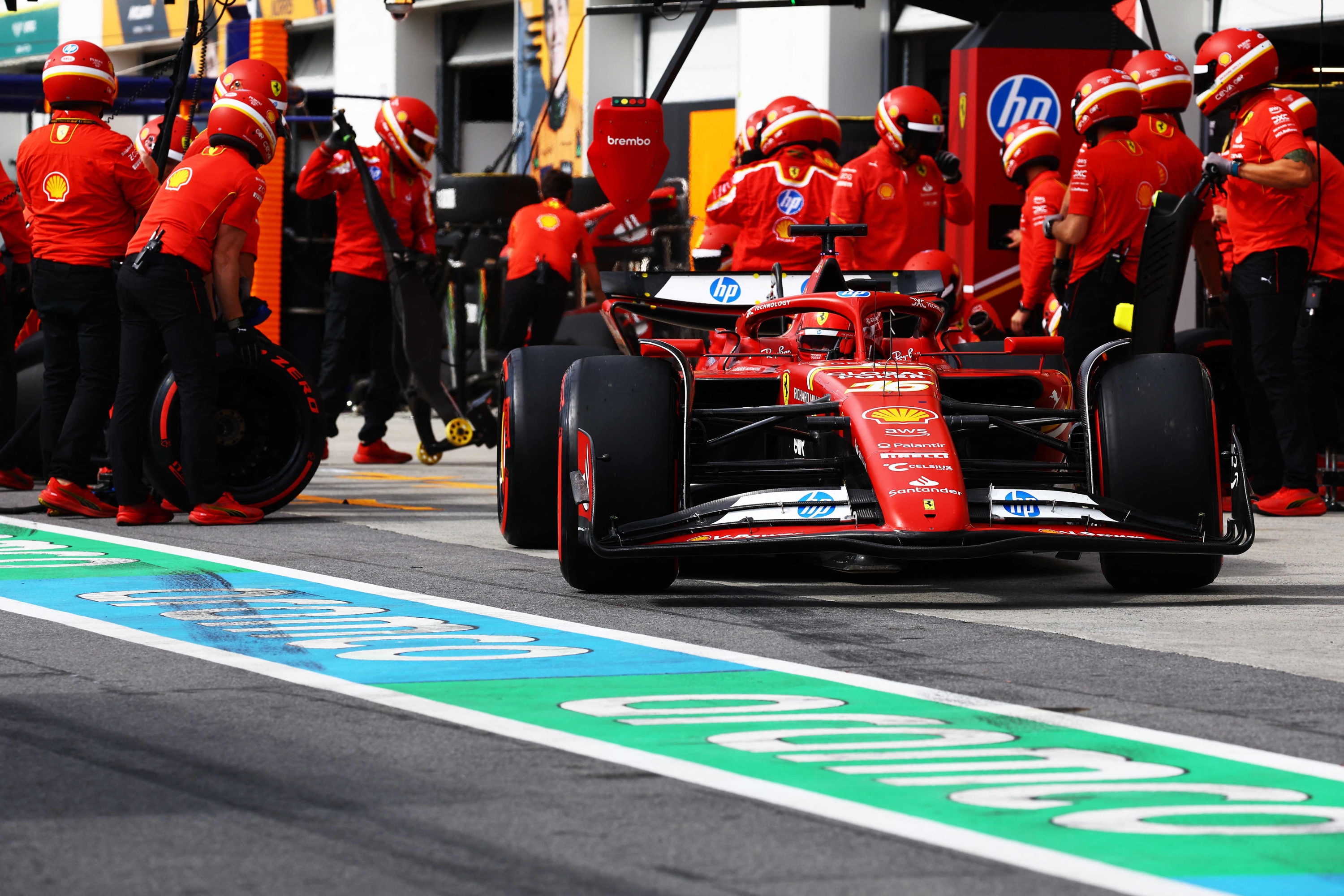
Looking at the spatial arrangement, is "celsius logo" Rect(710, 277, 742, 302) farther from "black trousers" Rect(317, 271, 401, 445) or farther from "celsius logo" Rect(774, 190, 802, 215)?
"black trousers" Rect(317, 271, 401, 445)

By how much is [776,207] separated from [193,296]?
11.5 ft

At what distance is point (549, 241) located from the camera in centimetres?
1288

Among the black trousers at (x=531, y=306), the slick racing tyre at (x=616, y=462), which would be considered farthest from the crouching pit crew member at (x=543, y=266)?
the slick racing tyre at (x=616, y=462)

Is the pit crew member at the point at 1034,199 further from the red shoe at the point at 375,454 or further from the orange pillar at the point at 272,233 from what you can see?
the orange pillar at the point at 272,233

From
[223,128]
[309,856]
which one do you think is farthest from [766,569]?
[309,856]

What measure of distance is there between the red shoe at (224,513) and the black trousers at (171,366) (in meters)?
0.04

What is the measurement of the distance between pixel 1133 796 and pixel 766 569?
3.62 m

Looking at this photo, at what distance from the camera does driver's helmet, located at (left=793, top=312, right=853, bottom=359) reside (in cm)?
718

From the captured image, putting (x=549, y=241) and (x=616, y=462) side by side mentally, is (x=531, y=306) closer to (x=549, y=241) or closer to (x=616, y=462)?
(x=549, y=241)

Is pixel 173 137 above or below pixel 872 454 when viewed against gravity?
above

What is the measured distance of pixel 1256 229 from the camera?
30.9 ft

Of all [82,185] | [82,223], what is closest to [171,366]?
[82,223]

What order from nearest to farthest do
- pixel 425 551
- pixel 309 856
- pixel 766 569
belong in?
pixel 309 856 < pixel 766 569 < pixel 425 551

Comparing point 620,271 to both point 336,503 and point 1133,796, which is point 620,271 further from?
point 1133,796
